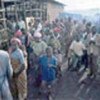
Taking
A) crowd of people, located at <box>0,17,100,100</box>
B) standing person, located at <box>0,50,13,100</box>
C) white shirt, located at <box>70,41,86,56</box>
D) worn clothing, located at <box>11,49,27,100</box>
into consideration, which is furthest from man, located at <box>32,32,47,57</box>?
standing person, located at <box>0,50,13,100</box>

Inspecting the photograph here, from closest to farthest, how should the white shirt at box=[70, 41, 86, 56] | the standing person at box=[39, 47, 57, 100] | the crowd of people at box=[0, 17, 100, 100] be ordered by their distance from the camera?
the crowd of people at box=[0, 17, 100, 100]
the standing person at box=[39, 47, 57, 100]
the white shirt at box=[70, 41, 86, 56]

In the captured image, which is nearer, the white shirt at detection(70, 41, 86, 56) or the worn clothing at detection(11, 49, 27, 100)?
the worn clothing at detection(11, 49, 27, 100)

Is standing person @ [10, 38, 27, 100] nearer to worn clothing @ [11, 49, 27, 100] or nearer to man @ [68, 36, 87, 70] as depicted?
worn clothing @ [11, 49, 27, 100]

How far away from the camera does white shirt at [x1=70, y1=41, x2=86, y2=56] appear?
1463 centimetres

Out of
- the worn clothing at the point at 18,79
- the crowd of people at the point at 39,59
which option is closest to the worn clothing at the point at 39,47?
the crowd of people at the point at 39,59

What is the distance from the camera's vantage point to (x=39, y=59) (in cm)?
1100

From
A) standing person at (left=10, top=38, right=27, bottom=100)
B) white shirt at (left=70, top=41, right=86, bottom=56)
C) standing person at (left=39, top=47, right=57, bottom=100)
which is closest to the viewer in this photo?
standing person at (left=10, top=38, right=27, bottom=100)

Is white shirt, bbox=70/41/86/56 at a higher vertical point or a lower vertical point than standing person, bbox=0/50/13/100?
lower

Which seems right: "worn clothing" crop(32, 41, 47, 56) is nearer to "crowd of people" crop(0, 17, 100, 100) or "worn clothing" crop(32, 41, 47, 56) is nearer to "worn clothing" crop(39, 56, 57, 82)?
"crowd of people" crop(0, 17, 100, 100)

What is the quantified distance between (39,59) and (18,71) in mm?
1433

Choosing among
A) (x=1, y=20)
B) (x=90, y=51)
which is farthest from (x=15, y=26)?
(x=90, y=51)

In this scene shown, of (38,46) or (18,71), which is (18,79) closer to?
(18,71)

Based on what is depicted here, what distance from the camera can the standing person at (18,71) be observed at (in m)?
9.67

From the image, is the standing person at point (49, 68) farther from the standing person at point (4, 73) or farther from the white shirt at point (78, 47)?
the white shirt at point (78, 47)
